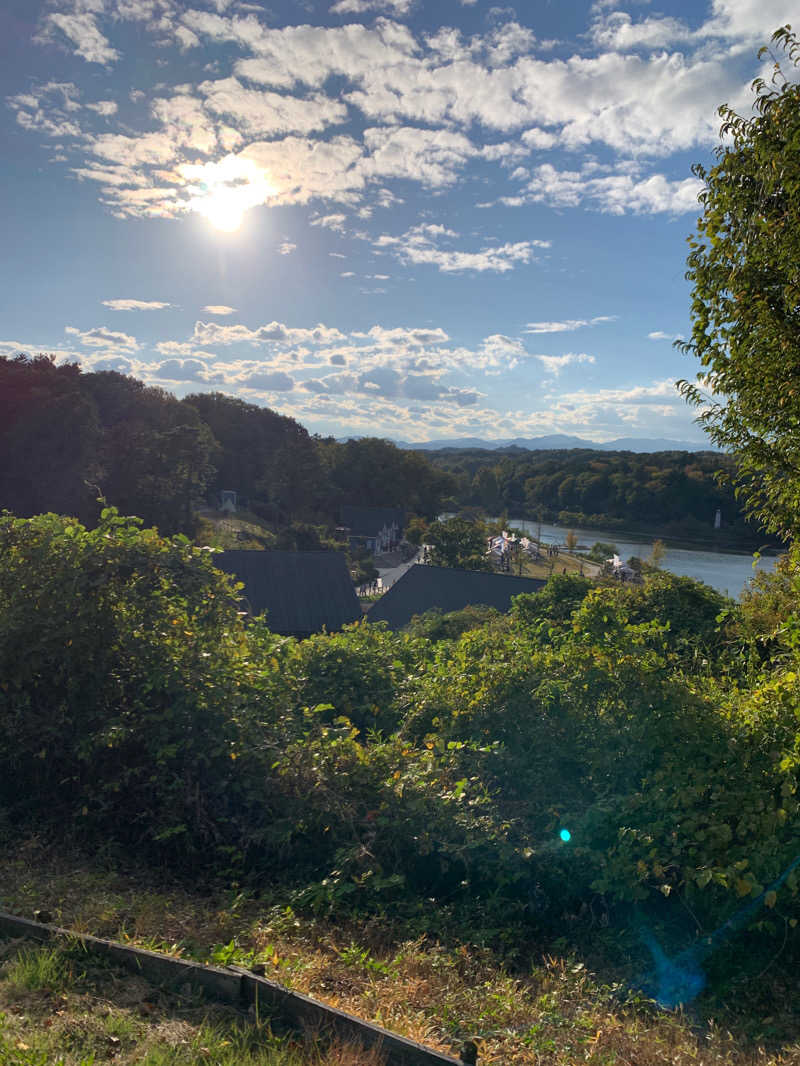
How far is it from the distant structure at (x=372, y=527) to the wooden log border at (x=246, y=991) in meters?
50.1

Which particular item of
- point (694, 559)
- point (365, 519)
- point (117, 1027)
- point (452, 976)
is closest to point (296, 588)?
point (452, 976)

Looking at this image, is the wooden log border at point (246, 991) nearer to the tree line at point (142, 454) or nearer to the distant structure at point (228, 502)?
the tree line at point (142, 454)

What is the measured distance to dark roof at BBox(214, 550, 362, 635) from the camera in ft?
69.5

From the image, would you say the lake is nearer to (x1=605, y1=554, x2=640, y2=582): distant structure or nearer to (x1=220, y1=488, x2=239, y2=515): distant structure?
(x1=605, y1=554, x2=640, y2=582): distant structure

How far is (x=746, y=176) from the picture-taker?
4914 mm

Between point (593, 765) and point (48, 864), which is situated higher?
point (593, 765)

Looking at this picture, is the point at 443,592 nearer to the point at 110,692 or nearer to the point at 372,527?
the point at 110,692

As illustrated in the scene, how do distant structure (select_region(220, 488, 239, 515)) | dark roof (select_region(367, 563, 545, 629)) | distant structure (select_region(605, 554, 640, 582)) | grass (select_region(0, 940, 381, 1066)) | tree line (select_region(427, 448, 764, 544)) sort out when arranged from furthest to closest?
tree line (select_region(427, 448, 764, 544)), distant structure (select_region(220, 488, 239, 515)), distant structure (select_region(605, 554, 640, 582)), dark roof (select_region(367, 563, 545, 629)), grass (select_region(0, 940, 381, 1066))

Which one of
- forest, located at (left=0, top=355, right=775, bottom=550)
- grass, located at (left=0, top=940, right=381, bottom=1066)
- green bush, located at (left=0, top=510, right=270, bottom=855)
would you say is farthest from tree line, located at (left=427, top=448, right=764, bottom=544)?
grass, located at (left=0, top=940, right=381, bottom=1066)

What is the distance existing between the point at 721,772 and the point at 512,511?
94.8 m

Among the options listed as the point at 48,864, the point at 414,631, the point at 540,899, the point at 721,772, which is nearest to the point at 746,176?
the point at 721,772

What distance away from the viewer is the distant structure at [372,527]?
54.8 m

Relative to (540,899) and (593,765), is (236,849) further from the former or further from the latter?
(593,765)

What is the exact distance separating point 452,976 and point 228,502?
2058 inches
